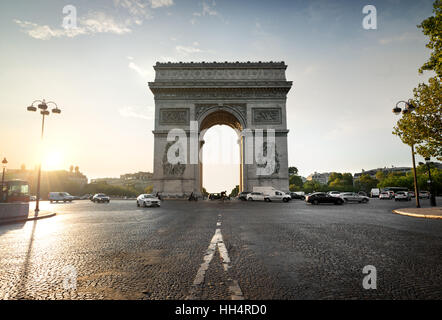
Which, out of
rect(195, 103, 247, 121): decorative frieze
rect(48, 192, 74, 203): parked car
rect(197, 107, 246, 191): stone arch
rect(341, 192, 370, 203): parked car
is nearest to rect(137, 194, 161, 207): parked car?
rect(197, 107, 246, 191): stone arch

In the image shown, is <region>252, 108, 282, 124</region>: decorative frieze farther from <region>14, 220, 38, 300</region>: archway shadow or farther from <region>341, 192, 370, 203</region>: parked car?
<region>14, 220, 38, 300</region>: archway shadow

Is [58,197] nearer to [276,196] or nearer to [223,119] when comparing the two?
[223,119]

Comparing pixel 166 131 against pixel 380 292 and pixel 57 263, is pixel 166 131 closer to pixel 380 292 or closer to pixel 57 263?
pixel 57 263

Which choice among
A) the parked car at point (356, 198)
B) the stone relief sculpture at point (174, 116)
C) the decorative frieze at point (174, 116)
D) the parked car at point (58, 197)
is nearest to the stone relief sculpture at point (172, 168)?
the decorative frieze at point (174, 116)

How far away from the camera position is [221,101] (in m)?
34.2

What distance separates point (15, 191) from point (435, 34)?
1196 inches

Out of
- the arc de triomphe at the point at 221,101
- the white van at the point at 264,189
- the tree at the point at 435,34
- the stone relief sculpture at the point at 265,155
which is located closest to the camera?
the tree at the point at 435,34

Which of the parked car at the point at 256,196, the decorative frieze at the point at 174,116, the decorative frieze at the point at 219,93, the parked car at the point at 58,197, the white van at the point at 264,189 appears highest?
the decorative frieze at the point at 219,93

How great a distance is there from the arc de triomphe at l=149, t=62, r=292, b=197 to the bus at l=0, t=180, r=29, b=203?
44.0ft

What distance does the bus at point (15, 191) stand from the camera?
21.2m

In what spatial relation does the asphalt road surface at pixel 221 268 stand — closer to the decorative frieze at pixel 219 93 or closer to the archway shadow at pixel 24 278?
the archway shadow at pixel 24 278

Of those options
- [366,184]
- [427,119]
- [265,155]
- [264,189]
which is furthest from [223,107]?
[366,184]

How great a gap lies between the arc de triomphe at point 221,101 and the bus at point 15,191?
1341 centimetres
